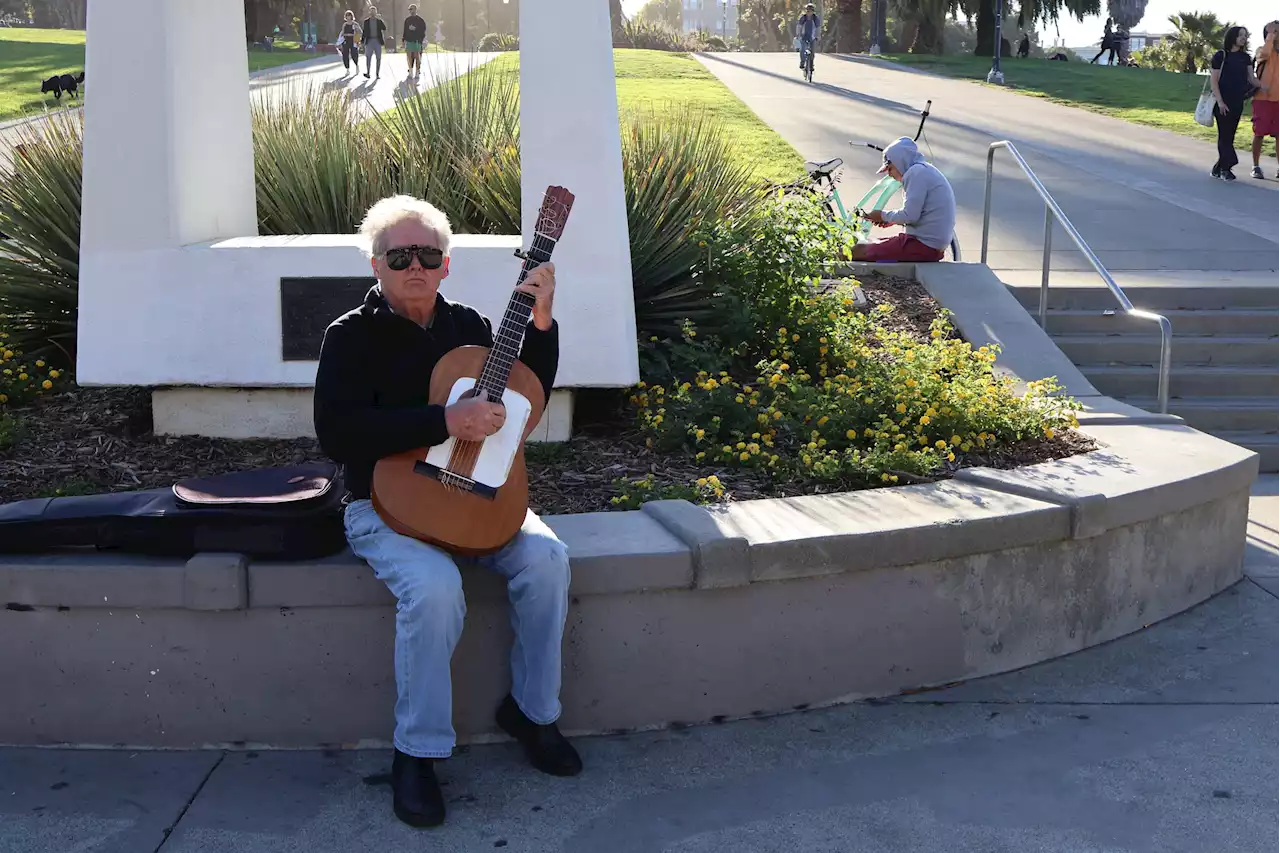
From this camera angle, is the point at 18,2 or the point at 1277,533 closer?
the point at 1277,533

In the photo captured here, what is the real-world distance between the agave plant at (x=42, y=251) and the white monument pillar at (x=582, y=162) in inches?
94.4

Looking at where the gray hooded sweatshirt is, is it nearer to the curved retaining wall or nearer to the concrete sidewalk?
the curved retaining wall

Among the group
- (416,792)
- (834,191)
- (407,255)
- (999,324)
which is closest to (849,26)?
(834,191)

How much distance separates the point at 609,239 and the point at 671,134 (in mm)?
2224

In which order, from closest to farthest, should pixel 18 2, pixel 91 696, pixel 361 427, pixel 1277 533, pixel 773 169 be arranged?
pixel 361 427, pixel 91 696, pixel 1277 533, pixel 773 169, pixel 18 2

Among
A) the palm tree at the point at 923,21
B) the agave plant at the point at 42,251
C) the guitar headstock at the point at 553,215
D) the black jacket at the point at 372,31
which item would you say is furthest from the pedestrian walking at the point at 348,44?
the palm tree at the point at 923,21

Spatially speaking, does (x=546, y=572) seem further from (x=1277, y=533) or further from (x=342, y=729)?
(x=1277, y=533)

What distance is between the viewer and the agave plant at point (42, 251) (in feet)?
20.4

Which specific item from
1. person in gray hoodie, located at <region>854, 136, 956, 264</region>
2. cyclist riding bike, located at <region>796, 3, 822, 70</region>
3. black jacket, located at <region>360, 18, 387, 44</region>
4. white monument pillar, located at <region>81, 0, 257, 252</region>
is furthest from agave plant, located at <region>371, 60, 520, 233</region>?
cyclist riding bike, located at <region>796, 3, 822, 70</region>

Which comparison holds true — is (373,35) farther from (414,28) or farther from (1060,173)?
(1060,173)

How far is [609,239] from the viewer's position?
17.5ft

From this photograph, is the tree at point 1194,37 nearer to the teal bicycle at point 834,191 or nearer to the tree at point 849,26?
the tree at point 849,26

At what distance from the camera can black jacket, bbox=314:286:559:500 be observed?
362 cm

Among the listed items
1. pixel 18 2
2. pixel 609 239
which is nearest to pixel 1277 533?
pixel 609 239
